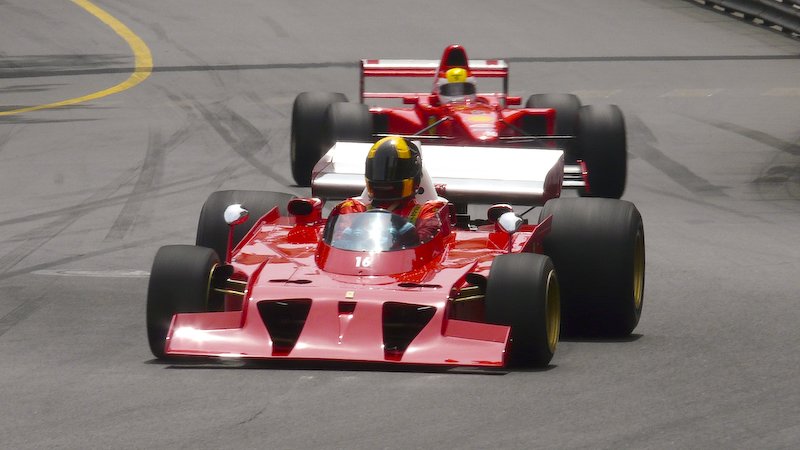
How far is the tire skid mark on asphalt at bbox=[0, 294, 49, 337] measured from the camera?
1248cm

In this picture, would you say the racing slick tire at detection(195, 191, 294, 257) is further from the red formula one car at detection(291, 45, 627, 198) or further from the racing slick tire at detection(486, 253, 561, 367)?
the red formula one car at detection(291, 45, 627, 198)

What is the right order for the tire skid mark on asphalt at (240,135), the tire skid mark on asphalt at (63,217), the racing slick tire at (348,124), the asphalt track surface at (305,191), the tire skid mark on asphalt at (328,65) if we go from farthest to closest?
the tire skid mark on asphalt at (328,65)
the tire skid mark on asphalt at (240,135)
the racing slick tire at (348,124)
the tire skid mark on asphalt at (63,217)
the asphalt track surface at (305,191)

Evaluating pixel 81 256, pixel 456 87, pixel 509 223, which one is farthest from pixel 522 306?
pixel 456 87

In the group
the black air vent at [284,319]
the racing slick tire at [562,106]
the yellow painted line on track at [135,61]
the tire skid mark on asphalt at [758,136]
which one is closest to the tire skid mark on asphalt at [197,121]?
the yellow painted line on track at [135,61]

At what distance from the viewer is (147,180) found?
66.4ft

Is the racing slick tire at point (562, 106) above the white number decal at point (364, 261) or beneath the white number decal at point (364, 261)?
beneath

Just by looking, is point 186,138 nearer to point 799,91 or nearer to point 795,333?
point 799,91

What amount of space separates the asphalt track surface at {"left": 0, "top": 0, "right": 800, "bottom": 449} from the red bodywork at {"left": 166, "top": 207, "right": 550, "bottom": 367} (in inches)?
6.7

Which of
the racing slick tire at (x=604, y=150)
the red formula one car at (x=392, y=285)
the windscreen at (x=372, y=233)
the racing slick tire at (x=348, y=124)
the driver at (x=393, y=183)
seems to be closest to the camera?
the red formula one car at (x=392, y=285)

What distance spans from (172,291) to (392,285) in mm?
1449

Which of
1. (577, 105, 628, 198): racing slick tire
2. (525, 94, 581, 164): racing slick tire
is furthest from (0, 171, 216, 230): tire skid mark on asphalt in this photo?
(577, 105, 628, 198): racing slick tire

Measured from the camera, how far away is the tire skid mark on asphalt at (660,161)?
66.4ft

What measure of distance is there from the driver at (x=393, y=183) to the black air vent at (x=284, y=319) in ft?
3.37

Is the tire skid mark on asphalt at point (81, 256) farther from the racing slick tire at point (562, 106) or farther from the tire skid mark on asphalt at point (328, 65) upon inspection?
the tire skid mark on asphalt at point (328, 65)
